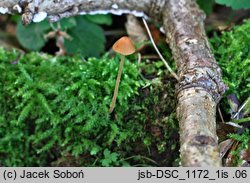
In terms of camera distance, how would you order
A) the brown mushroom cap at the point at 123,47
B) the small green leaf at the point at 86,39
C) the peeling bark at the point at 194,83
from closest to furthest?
the peeling bark at the point at 194,83 < the brown mushroom cap at the point at 123,47 < the small green leaf at the point at 86,39

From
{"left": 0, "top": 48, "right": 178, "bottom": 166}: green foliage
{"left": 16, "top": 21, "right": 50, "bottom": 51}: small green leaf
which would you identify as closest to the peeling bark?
{"left": 0, "top": 48, "right": 178, "bottom": 166}: green foliage

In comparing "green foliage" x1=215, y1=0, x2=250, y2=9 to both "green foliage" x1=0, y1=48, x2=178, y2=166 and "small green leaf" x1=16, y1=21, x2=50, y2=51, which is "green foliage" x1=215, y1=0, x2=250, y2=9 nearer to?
"green foliage" x1=0, y1=48, x2=178, y2=166

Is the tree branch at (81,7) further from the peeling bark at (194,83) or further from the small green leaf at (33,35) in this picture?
the small green leaf at (33,35)

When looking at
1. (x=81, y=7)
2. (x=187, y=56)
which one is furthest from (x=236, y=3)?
(x=81, y=7)

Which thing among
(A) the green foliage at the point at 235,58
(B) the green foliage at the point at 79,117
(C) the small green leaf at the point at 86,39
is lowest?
(B) the green foliage at the point at 79,117

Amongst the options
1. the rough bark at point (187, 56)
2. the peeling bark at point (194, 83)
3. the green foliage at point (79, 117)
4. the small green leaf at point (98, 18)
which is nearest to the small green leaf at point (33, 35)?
the small green leaf at point (98, 18)

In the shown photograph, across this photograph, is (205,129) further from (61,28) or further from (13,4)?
(61,28)
